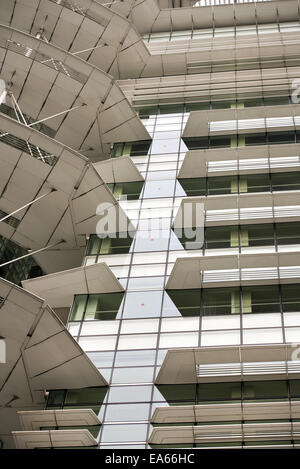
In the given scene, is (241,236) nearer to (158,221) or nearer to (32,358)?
(158,221)

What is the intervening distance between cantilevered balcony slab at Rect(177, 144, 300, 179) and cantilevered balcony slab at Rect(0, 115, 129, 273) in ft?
15.8

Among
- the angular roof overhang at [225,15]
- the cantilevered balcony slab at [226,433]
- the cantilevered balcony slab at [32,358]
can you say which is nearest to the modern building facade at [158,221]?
the cantilevered balcony slab at [226,433]

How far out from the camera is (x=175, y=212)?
3350 centimetres

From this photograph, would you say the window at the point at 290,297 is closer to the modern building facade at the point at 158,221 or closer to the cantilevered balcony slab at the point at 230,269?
the modern building facade at the point at 158,221

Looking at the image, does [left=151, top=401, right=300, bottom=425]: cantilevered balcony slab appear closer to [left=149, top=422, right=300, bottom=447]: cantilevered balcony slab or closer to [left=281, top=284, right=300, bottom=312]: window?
[left=149, top=422, right=300, bottom=447]: cantilevered balcony slab

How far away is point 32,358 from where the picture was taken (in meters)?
26.0

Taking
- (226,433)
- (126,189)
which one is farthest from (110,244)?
(226,433)

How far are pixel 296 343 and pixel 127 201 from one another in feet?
37.1

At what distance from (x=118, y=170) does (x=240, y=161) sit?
519cm

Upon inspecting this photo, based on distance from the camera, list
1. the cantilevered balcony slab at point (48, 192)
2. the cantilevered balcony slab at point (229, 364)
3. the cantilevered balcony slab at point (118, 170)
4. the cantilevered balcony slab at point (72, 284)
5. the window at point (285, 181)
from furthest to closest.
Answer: the cantilevered balcony slab at point (118, 170), the window at point (285, 181), the cantilevered balcony slab at point (48, 192), the cantilevered balcony slab at point (72, 284), the cantilevered balcony slab at point (229, 364)

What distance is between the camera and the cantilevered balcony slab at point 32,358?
2514cm

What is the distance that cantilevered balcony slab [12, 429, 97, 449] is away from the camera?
23.8 meters

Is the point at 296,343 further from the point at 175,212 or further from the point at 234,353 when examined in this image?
the point at 175,212

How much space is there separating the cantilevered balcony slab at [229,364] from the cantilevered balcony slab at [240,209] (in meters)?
7.41
